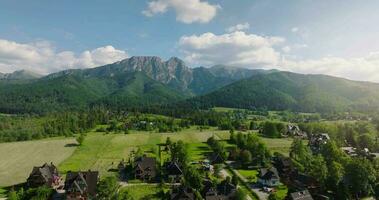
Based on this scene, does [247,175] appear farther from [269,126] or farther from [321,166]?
[269,126]

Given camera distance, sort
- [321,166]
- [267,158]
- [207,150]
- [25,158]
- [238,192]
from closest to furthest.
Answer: [238,192]
[321,166]
[267,158]
[25,158]
[207,150]

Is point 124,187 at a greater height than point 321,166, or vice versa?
point 321,166

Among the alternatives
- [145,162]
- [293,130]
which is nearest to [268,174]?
[145,162]

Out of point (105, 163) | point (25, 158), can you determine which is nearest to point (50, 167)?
point (105, 163)

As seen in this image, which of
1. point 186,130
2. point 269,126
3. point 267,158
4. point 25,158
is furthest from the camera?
point 186,130

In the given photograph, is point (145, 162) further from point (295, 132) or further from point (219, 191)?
point (295, 132)

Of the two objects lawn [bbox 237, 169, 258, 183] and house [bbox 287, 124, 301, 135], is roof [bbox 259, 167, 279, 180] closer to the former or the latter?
lawn [bbox 237, 169, 258, 183]

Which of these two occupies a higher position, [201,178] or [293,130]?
[293,130]
